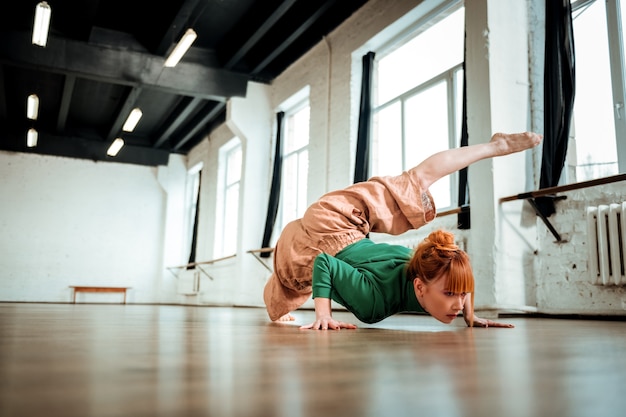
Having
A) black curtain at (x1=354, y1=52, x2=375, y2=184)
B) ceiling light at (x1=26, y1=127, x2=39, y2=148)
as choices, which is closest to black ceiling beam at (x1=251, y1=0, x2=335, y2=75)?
black curtain at (x1=354, y1=52, x2=375, y2=184)

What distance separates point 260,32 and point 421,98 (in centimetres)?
240

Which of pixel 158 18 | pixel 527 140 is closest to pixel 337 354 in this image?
pixel 527 140

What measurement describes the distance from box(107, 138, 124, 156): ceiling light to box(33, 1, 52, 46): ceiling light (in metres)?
4.32

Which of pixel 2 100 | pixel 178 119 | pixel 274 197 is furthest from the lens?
pixel 178 119

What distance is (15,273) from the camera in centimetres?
1121

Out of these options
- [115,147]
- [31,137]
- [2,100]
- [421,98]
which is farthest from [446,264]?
[31,137]

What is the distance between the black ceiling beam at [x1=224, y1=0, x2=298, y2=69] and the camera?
6281 mm

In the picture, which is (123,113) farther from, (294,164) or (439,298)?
(439,298)

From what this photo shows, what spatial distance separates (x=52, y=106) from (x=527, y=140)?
9.41 metres

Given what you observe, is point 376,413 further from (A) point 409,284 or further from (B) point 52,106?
(B) point 52,106

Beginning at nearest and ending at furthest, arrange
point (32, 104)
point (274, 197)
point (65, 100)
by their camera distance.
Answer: point (274, 197)
point (32, 104)
point (65, 100)

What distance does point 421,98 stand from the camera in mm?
5656

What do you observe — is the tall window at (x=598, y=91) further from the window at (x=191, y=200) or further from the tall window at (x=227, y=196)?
the window at (x=191, y=200)

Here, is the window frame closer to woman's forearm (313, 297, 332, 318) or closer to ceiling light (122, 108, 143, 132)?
ceiling light (122, 108, 143, 132)
